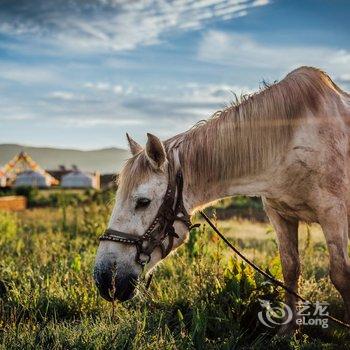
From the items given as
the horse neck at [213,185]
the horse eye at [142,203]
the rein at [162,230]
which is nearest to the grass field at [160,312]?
the rein at [162,230]

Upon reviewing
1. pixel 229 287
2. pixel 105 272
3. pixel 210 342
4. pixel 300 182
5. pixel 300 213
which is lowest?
pixel 210 342

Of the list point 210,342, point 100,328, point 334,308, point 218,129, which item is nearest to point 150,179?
point 218,129

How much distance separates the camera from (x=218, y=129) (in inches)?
159

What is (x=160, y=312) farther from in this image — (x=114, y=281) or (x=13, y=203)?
(x=13, y=203)

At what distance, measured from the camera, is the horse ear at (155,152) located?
3598mm

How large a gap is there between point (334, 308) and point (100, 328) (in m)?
2.74

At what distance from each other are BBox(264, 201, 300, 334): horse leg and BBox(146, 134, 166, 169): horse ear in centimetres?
138

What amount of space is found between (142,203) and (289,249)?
1.68 m

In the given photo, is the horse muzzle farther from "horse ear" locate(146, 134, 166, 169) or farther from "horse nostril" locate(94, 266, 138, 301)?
"horse ear" locate(146, 134, 166, 169)

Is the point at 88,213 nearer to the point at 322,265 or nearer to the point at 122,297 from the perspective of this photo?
the point at 322,265

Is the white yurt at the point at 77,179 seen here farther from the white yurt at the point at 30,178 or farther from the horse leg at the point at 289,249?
the horse leg at the point at 289,249

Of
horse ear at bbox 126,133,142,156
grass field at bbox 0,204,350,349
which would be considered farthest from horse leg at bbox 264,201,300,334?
horse ear at bbox 126,133,142,156

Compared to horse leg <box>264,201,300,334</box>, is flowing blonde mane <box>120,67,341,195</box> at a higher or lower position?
higher

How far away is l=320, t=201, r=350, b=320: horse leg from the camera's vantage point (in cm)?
388
